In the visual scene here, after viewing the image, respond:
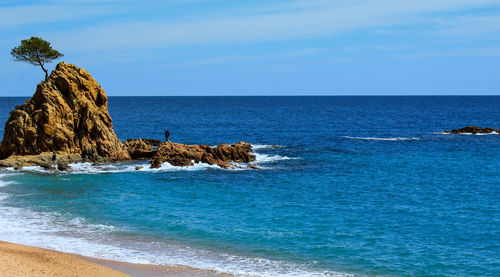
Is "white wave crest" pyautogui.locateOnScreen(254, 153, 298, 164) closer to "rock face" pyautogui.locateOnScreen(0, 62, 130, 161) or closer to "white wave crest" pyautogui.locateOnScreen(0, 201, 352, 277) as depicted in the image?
"rock face" pyautogui.locateOnScreen(0, 62, 130, 161)

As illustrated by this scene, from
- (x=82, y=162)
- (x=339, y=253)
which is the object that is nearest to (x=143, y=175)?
(x=82, y=162)

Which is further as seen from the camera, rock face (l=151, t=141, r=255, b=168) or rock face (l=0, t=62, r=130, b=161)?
rock face (l=151, t=141, r=255, b=168)

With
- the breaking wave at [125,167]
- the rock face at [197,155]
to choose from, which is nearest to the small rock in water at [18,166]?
the breaking wave at [125,167]

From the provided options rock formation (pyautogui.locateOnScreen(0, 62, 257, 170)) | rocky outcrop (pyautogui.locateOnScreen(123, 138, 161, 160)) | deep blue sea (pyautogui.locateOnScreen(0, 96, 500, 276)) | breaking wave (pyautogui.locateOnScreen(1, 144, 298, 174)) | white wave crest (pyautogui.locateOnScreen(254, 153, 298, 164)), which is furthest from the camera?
rocky outcrop (pyautogui.locateOnScreen(123, 138, 161, 160))

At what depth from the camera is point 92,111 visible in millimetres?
53938

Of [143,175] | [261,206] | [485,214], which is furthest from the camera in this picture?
[143,175]

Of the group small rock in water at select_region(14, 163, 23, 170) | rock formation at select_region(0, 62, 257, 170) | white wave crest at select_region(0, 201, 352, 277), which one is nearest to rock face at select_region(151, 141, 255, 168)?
rock formation at select_region(0, 62, 257, 170)

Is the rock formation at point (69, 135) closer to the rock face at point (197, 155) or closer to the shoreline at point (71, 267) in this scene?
the rock face at point (197, 155)

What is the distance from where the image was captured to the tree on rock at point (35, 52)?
60312 mm

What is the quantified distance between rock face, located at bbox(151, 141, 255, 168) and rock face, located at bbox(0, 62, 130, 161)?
6120 mm

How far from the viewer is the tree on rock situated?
198 ft

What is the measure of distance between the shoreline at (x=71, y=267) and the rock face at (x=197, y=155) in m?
28.0

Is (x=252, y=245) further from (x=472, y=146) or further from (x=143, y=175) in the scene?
(x=472, y=146)

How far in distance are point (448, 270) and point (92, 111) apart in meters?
42.9
